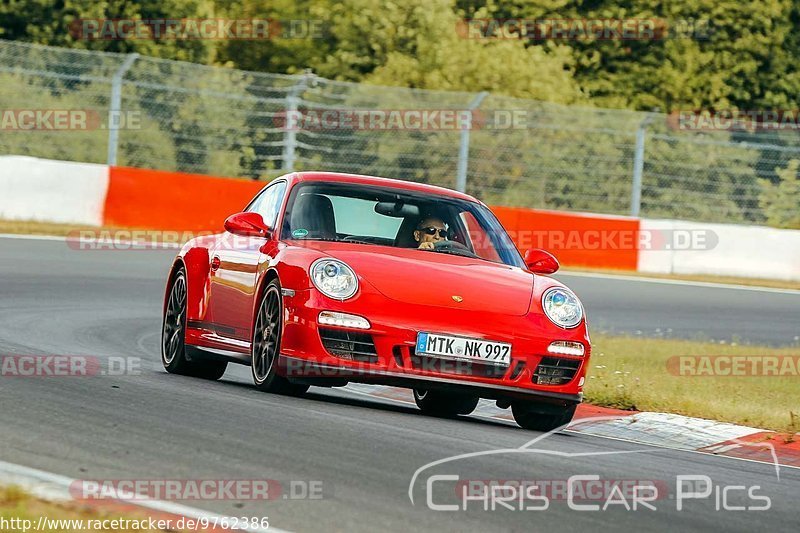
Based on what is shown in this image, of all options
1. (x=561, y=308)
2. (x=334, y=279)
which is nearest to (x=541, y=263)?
(x=561, y=308)

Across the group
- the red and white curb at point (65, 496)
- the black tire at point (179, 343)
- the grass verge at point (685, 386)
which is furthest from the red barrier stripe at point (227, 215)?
the red and white curb at point (65, 496)

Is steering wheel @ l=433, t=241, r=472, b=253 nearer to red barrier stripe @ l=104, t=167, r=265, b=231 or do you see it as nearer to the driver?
the driver

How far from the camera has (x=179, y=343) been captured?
416 inches

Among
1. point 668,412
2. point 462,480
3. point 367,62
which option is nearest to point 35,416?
point 462,480

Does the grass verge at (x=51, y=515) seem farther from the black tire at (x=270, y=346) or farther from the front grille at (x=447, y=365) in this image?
the black tire at (x=270, y=346)

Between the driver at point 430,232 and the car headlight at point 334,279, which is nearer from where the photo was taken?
the car headlight at point 334,279

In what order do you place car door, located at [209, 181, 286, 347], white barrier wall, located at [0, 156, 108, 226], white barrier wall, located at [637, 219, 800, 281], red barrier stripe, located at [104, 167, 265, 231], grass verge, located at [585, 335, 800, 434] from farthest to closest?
1. white barrier wall, located at [637, 219, 800, 281]
2. red barrier stripe, located at [104, 167, 265, 231]
3. white barrier wall, located at [0, 156, 108, 226]
4. grass verge, located at [585, 335, 800, 434]
5. car door, located at [209, 181, 286, 347]

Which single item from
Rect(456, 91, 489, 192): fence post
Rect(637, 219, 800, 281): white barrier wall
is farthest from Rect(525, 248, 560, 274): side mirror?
Rect(456, 91, 489, 192): fence post

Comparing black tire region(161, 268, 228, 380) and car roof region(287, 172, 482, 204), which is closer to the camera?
car roof region(287, 172, 482, 204)

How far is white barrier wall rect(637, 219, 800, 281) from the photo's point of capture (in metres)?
25.3

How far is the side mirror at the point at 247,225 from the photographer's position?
941cm

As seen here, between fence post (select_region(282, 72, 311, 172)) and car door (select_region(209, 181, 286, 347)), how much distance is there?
14679mm

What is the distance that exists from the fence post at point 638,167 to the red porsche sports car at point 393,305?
51.1ft

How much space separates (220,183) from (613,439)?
608 inches
